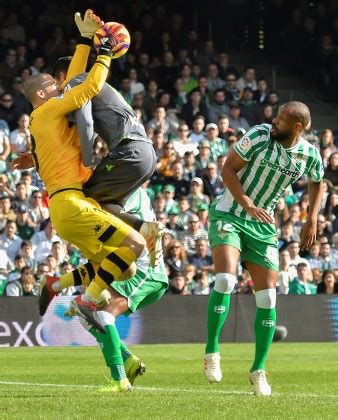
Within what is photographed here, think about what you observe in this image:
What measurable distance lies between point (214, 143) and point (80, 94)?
1331cm

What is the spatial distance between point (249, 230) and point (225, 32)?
780 inches

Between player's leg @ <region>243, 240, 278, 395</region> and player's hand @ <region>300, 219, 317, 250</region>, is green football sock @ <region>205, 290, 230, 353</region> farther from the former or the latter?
player's hand @ <region>300, 219, 317, 250</region>

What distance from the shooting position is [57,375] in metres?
12.9

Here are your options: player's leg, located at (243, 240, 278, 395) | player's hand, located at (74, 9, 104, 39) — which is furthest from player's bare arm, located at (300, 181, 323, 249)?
player's hand, located at (74, 9, 104, 39)

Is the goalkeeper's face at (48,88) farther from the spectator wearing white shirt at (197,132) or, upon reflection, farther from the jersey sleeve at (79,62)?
the spectator wearing white shirt at (197,132)

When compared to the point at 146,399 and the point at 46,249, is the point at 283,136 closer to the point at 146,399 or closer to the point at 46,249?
the point at 146,399

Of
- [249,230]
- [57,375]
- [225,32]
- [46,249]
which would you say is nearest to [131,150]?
[249,230]

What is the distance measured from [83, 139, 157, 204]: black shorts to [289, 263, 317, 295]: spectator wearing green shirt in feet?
36.7

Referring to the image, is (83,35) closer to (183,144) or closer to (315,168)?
(315,168)

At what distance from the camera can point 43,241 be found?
20812 mm

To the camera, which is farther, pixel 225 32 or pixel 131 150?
pixel 225 32

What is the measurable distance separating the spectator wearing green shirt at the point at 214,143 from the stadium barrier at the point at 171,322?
12.3 ft

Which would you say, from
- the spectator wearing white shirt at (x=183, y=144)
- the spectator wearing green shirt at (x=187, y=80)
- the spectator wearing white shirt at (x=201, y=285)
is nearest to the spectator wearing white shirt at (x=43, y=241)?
the spectator wearing white shirt at (x=201, y=285)

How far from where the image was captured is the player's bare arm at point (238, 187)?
10531 millimetres
